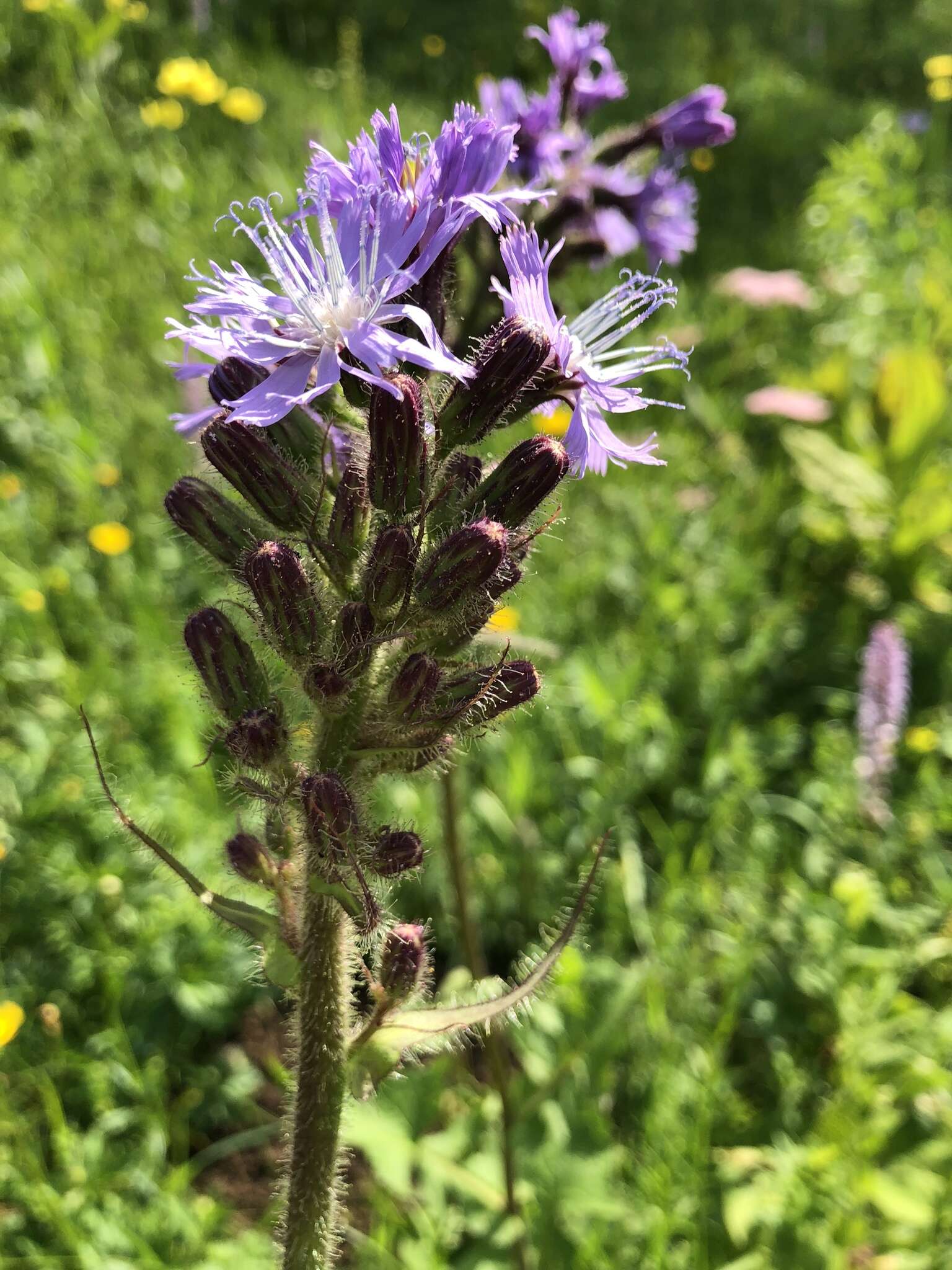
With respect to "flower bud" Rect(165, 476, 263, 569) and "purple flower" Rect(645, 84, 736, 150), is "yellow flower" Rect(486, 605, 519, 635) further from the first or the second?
"flower bud" Rect(165, 476, 263, 569)

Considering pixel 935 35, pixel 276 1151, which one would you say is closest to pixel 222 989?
pixel 276 1151

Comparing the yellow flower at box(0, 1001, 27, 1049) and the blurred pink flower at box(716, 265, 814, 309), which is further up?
the blurred pink flower at box(716, 265, 814, 309)

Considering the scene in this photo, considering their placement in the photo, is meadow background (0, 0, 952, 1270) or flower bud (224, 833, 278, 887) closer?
flower bud (224, 833, 278, 887)

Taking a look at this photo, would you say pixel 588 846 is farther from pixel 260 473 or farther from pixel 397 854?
pixel 260 473

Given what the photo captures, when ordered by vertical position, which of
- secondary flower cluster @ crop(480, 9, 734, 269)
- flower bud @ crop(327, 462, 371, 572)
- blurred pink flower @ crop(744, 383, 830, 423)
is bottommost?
flower bud @ crop(327, 462, 371, 572)

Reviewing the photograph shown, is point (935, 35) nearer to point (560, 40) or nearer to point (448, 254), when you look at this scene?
point (560, 40)

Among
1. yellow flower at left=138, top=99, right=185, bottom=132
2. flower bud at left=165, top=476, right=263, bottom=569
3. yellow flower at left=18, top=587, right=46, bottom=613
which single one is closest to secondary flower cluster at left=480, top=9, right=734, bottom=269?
flower bud at left=165, top=476, right=263, bottom=569
